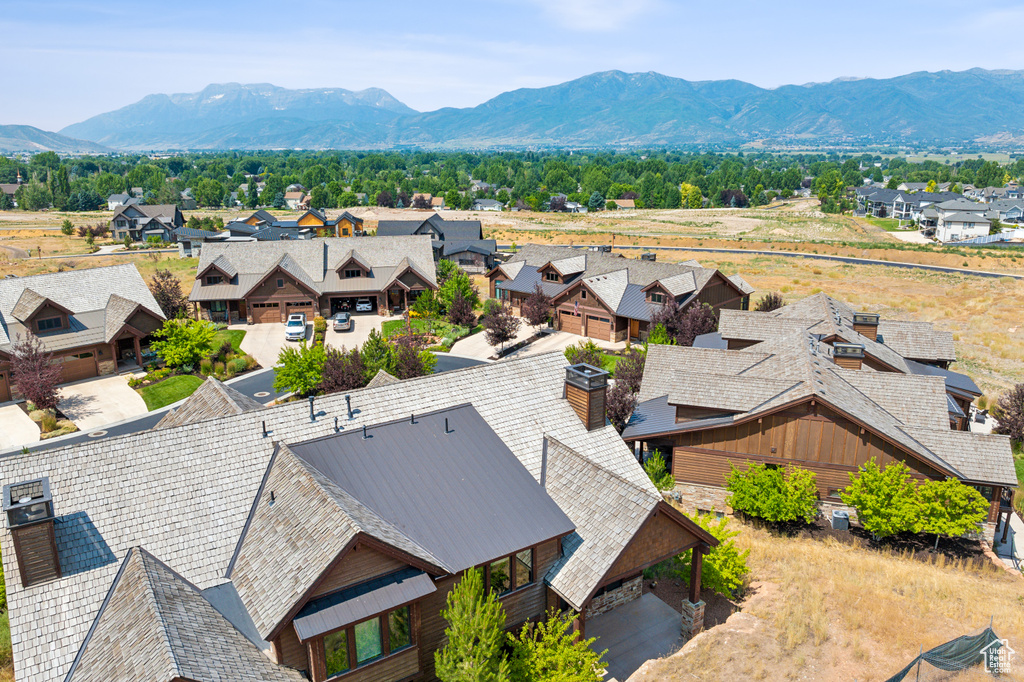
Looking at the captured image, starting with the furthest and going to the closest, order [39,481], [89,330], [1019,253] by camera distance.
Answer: [1019,253] → [89,330] → [39,481]

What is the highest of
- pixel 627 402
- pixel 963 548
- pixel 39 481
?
pixel 39 481

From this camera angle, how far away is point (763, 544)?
26.5m

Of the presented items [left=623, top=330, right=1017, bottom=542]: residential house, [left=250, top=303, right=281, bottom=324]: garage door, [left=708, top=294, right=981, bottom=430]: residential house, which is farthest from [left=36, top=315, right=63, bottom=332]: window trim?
[left=708, top=294, right=981, bottom=430]: residential house

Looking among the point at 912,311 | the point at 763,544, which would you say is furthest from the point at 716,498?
the point at 912,311

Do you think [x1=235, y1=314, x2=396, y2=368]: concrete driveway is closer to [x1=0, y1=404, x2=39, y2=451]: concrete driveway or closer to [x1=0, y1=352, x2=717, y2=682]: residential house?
[x1=0, y1=404, x2=39, y2=451]: concrete driveway

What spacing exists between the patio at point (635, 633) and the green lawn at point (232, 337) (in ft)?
131

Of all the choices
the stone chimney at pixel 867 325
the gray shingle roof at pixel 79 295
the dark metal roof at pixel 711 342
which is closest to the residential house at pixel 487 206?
the gray shingle roof at pixel 79 295

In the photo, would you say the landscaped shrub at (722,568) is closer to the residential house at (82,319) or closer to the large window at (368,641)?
the large window at (368,641)

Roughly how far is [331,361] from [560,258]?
1311 inches

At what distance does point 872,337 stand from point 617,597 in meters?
29.1

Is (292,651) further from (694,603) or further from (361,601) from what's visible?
(694,603)

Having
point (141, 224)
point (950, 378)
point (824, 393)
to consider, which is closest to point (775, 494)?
point (824, 393)

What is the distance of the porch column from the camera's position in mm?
20234

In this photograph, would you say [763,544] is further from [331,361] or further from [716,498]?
[331,361]
